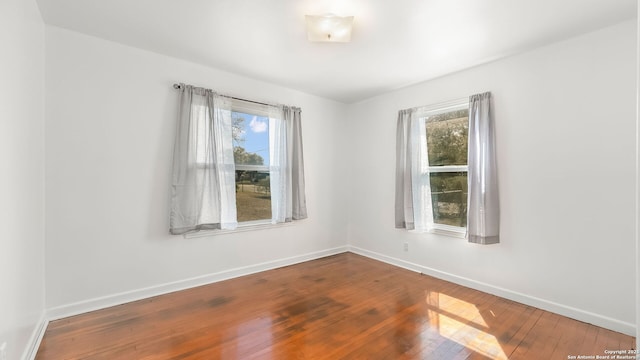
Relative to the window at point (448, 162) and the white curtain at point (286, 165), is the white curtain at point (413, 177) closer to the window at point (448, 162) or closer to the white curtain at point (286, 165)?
the window at point (448, 162)

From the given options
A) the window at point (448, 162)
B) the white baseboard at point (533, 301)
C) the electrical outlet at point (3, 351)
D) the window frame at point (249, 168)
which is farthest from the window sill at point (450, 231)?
the electrical outlet at point (3, 351)

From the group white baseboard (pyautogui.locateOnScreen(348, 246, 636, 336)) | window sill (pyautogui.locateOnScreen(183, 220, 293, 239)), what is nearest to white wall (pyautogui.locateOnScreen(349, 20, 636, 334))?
white baseboard (pyautogui.locateOnScreen(348, 246, 636, 336))

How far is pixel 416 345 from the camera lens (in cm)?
211

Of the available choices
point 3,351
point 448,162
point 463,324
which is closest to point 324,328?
point 463,324

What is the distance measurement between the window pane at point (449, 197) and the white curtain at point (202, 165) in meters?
2.62

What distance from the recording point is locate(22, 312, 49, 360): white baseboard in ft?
6.27

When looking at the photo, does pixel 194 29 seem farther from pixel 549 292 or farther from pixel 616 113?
pixel 549 292

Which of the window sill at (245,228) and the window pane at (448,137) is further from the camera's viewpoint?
the window pane at (448,137)

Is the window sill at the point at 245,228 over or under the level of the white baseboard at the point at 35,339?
over

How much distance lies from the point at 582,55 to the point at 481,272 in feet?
7.67

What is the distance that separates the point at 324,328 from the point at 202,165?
217 cm

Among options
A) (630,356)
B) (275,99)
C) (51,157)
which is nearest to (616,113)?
(630,356)

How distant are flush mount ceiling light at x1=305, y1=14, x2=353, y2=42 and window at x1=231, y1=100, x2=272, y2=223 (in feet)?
5.27

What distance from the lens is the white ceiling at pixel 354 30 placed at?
2.14 meters
